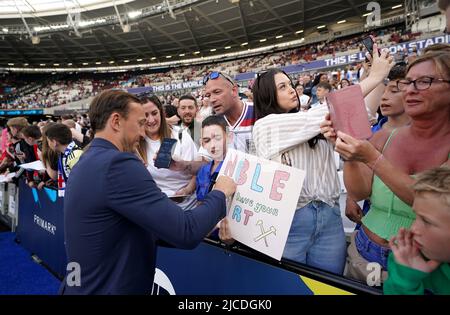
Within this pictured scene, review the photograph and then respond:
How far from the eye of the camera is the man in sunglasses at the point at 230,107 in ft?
7.27

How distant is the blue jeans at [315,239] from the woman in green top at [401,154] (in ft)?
0.41

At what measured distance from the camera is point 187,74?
30.8 m

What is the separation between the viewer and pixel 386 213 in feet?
4.01

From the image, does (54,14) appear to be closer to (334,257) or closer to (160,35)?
(160,35)

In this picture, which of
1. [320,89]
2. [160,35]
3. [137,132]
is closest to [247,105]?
[137,132]

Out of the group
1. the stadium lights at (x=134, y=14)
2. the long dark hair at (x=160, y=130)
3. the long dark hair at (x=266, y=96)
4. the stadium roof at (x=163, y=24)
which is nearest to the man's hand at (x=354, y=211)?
the long dark hair at (x=266, y=96)

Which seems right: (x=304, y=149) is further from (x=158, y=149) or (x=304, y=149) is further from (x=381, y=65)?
(x=158, y=149)

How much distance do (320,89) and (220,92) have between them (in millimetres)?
2607

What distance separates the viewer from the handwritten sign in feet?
4.13

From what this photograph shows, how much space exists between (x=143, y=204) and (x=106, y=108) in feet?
1.63

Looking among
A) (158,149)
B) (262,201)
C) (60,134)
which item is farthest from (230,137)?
(60,134)

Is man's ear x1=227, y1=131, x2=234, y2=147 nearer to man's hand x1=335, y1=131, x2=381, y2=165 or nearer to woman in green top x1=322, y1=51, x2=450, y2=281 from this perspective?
woman in green top x1=322, y1=51, x2=450, y2=281

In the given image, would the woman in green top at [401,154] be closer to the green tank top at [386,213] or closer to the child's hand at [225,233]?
the green tank top at [386,213]

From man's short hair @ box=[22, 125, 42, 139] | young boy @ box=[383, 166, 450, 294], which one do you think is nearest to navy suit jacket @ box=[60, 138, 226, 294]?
young boy @ box=[383, 166, 450, 294]
